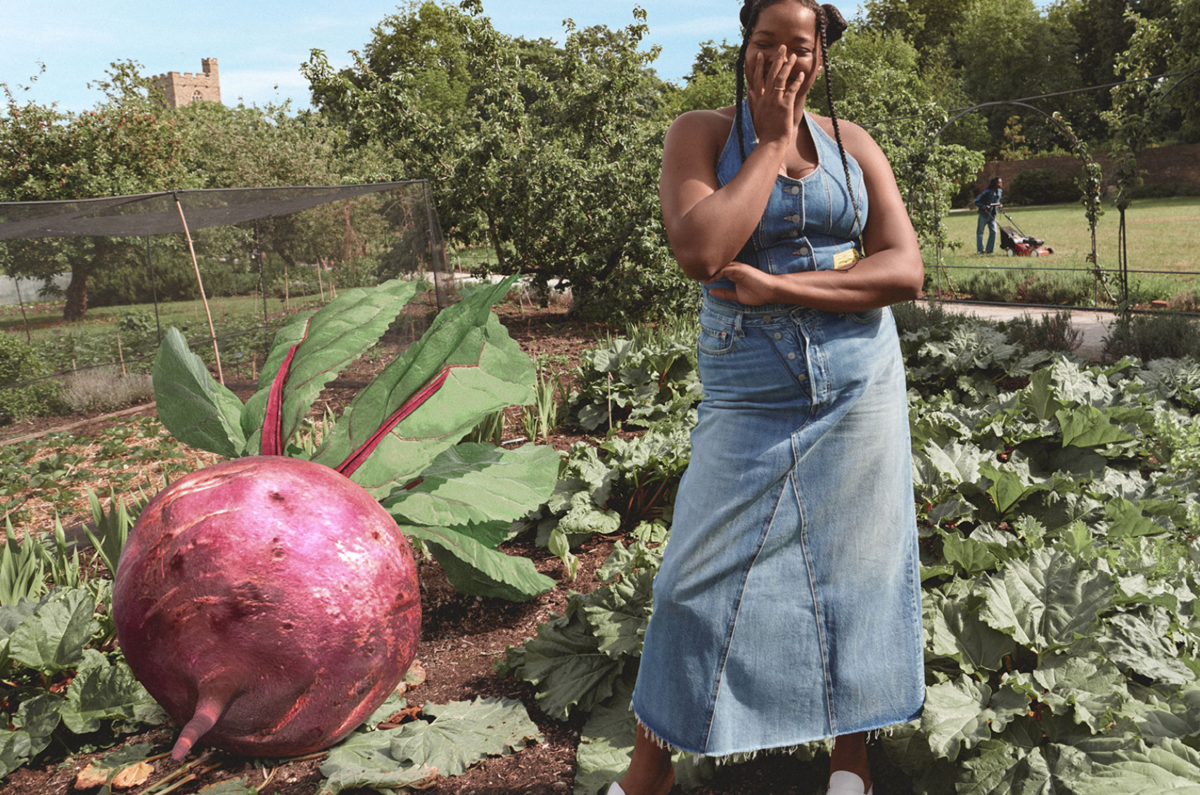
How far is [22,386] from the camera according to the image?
14.6ft

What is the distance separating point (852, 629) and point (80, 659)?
200cm

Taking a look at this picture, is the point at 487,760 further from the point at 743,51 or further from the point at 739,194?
the point at 743,51

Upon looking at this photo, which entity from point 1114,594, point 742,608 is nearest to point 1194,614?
point 1114,594

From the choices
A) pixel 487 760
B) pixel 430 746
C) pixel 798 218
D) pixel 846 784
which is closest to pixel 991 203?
pixel 798 218

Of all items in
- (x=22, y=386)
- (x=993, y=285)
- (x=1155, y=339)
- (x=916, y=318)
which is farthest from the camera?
(x=993, y=285)

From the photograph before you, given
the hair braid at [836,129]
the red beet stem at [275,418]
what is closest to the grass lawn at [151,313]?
the red beet stem at [275,418]

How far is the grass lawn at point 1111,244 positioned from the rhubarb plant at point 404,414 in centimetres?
974

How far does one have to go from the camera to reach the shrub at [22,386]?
14.3 ft

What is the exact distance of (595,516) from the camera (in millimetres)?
3246

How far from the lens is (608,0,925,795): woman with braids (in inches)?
61.5

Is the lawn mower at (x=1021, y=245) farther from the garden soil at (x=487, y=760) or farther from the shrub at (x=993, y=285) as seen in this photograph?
the garden soil at (x=487, y=760)

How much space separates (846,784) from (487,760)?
0.90 meters

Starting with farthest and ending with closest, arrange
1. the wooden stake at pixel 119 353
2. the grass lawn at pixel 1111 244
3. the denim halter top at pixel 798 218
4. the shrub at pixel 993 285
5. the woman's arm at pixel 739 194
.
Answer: the grass lawn at pixel 1111 244 < the shrub at pixel 993 285 < the wooden stake at pixel 119 353 < the denim halter top at pixel 798 218 < the woman's arm at pixel 739 194

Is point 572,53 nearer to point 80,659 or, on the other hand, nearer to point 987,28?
point 80,659
